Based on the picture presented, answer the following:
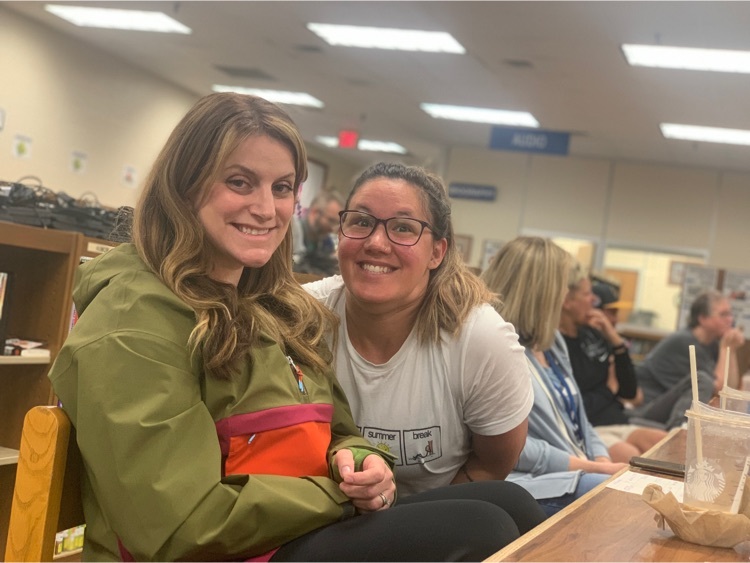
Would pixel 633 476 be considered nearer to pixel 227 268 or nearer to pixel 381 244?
pixel 381 244

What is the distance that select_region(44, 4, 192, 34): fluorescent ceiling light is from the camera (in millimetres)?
7570

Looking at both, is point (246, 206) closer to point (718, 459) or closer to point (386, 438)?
point (386, 438)

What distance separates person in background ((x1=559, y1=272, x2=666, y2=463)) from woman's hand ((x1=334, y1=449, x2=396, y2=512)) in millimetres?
2357

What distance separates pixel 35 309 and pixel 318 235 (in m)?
2.84


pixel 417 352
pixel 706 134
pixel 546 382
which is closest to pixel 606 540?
pixel 417 352

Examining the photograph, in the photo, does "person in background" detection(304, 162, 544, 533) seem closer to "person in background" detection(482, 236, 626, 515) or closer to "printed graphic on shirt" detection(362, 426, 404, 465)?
"printed graphic on shirt" detection(362, 426, 404, 465)

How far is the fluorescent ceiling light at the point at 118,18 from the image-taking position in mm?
7570

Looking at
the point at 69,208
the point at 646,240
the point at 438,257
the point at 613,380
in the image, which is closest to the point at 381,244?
the point at 438,257

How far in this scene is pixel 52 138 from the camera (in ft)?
29.2

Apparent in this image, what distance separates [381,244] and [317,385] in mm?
403

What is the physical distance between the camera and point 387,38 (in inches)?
275

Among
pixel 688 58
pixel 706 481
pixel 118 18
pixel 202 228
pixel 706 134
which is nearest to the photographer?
pixel 706 481

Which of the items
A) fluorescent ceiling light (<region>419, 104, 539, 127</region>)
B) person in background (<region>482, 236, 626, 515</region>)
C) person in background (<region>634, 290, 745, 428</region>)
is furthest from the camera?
fluorescent ceiling light (<region>419, 104, 539, 127</region>)

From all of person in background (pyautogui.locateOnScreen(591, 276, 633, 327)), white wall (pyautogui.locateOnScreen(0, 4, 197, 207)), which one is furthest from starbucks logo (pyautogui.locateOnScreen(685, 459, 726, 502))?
white wall (pyautogui.locateOnScreen(0, 4, 197, 207))
